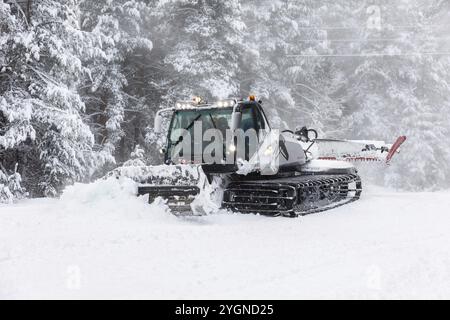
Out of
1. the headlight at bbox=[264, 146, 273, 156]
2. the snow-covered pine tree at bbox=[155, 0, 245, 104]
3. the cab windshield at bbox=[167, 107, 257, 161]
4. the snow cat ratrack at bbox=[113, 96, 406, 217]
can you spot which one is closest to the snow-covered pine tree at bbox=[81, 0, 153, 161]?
the snow-covered pine tree at bbox=[155, 0, 245, 104]

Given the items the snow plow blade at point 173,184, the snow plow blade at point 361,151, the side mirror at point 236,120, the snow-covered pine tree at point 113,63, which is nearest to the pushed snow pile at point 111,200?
the snow plow blade at point 173,184

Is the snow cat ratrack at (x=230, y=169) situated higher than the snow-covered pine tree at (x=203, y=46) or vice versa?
the snow-covered pine tree at (x=203, y=46)

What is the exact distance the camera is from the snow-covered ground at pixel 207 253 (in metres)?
4.58

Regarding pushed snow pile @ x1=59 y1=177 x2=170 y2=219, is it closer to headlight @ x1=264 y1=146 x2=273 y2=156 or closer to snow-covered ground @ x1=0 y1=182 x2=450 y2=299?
snow-covered ground @ x1=0 y1=182 x2=450 y2=299

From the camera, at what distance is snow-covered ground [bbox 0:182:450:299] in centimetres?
458

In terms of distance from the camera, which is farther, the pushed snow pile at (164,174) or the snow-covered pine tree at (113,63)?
the snow-covered pine tree at (113,63)

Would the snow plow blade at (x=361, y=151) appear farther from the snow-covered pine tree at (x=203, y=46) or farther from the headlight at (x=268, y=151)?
the headlight at (x=268, y=151)

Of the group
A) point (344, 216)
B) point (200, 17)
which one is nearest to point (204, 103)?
point (344, 216)

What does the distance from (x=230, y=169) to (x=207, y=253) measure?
3.79 metres

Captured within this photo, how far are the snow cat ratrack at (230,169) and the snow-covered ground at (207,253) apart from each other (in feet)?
1.20

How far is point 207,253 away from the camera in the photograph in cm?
607

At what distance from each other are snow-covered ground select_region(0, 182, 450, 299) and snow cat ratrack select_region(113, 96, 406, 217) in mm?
364

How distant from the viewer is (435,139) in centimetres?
2911
